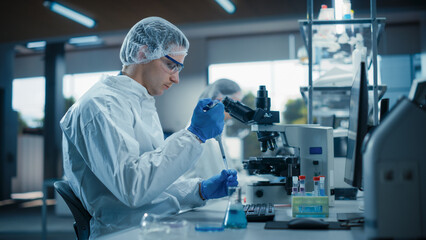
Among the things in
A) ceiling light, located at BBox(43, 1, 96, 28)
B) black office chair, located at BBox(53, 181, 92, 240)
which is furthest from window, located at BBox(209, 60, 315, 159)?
black office chair, located at BBox(53, 181, 92, 240)

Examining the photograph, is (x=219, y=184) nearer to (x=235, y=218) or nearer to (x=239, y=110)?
(x=239, y=110)

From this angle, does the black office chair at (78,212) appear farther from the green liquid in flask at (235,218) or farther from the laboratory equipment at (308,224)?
the laboratory equipment at (308,224)

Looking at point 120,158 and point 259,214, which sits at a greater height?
point 120,158

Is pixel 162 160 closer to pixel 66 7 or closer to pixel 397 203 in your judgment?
pixel 397 203

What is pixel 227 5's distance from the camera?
5312 millimetres

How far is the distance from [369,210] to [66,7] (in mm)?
5339

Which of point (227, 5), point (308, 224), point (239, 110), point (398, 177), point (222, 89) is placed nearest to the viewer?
point (398, 177)

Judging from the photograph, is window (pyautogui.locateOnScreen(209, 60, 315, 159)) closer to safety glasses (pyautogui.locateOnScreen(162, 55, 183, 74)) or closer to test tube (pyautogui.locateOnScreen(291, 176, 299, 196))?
safety glasses (pyautogui.locateOnScreen(162, 55, 183, 74))

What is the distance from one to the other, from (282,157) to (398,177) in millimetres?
842

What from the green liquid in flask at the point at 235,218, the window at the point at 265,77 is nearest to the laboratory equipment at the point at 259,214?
the green liquid in flask at the point at 235,218

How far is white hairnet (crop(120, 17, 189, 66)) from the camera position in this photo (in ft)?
5.34

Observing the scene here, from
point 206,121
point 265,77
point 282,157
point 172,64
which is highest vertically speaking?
point 265,77

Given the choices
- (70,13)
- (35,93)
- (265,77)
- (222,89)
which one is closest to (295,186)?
(222,89)

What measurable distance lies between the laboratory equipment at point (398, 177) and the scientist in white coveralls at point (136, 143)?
2.44 feet
